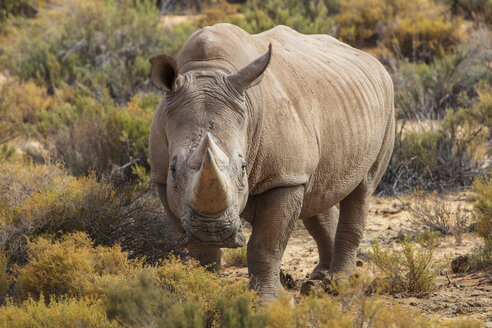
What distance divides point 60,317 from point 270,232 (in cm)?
140

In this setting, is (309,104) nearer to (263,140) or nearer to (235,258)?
(263,140)

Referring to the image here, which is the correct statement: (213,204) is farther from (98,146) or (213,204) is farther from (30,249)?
(98,146)

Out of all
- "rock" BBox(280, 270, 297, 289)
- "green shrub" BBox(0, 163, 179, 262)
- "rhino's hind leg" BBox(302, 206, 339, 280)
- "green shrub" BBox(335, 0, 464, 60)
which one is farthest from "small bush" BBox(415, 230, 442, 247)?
"green shrub" BBox(335, 0, 464, 60)

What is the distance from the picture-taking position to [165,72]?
411cm

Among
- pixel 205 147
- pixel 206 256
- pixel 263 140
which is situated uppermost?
pixel 205 147

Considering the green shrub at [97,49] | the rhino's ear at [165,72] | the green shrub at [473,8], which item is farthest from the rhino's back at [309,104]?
the green shrub at [473,8]

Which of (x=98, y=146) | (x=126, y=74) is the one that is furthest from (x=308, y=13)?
(x=98, y=146)

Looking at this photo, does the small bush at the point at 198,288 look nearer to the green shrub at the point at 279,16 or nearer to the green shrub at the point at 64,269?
the green shrub at the point at 64,269

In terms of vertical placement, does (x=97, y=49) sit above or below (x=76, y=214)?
below

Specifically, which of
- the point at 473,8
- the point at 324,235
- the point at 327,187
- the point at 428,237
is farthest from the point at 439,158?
the point at 473,8

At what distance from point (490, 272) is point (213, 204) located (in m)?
3.04

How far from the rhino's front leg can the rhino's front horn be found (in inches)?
35.0

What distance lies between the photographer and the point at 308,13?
17.3 m

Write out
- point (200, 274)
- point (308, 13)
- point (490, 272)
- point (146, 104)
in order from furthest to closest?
point (308, 13) < point (146, 104) < point (490, 272) < point (200, 274)
